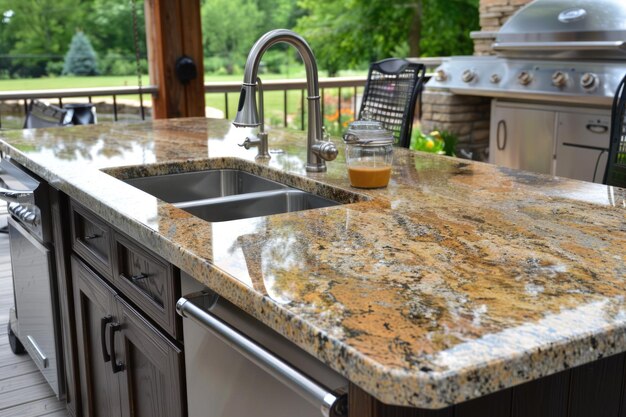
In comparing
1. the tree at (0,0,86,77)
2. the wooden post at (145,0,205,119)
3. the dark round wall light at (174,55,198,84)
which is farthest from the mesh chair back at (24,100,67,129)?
the tree at (0,0,86,77)

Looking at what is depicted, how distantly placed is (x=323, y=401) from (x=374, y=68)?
231cm

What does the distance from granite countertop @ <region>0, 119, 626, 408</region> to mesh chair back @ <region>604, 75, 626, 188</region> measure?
1.03ft

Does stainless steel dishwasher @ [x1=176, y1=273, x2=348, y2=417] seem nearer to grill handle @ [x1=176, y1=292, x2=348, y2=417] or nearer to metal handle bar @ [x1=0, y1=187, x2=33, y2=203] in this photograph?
grill handle @ [x1=176, y1=292, x2=348, y2=417]

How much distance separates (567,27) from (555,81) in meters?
0.32

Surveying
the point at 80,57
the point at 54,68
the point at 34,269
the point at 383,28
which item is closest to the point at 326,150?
the point at 34,269

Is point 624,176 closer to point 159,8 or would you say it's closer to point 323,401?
point 323,401

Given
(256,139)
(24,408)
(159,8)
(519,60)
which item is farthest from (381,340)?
(159,8)

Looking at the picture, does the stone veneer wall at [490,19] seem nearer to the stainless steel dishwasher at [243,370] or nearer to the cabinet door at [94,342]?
the cabinet door at [94,342]

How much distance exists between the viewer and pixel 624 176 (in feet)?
6.96

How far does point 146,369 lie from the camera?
65.8 inches

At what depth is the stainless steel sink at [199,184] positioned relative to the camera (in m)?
2.26

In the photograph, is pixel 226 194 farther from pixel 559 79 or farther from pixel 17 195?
pixel 559 79

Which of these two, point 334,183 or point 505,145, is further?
point 505,145

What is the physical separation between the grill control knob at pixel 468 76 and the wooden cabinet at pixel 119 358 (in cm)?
306
